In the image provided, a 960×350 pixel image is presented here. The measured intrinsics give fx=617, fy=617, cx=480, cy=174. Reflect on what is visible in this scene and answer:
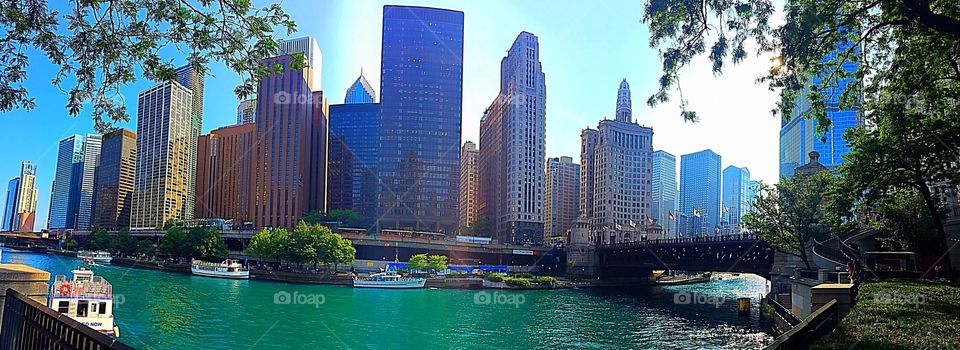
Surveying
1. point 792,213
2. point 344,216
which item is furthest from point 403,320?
point 344,216

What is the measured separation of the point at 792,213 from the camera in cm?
5934

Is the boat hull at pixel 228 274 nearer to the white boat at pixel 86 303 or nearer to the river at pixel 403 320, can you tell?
the river at pixel 403 320

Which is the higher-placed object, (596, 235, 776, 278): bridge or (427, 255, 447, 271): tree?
(596, 235, 776, 278): bridge

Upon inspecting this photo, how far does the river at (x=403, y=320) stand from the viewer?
40.6 meters

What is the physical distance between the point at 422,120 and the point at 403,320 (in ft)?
472

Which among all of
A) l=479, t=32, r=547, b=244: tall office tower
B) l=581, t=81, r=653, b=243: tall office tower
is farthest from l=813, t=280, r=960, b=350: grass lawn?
l=581, t=81, r=653, b=243: tall office tower

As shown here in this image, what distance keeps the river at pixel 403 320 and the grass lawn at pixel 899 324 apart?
87.7ft

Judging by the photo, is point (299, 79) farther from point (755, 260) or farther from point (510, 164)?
point (755, 260)

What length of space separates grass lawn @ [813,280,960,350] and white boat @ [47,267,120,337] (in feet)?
125

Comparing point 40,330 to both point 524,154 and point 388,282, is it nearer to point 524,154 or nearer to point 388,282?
point 388,282

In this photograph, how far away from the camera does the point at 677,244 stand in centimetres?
8825

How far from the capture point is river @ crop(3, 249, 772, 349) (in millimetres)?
40625

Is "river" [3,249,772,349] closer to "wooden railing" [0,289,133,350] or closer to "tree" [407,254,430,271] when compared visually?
"tree" [407,254,430,271]

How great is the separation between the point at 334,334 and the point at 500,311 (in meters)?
22.4
